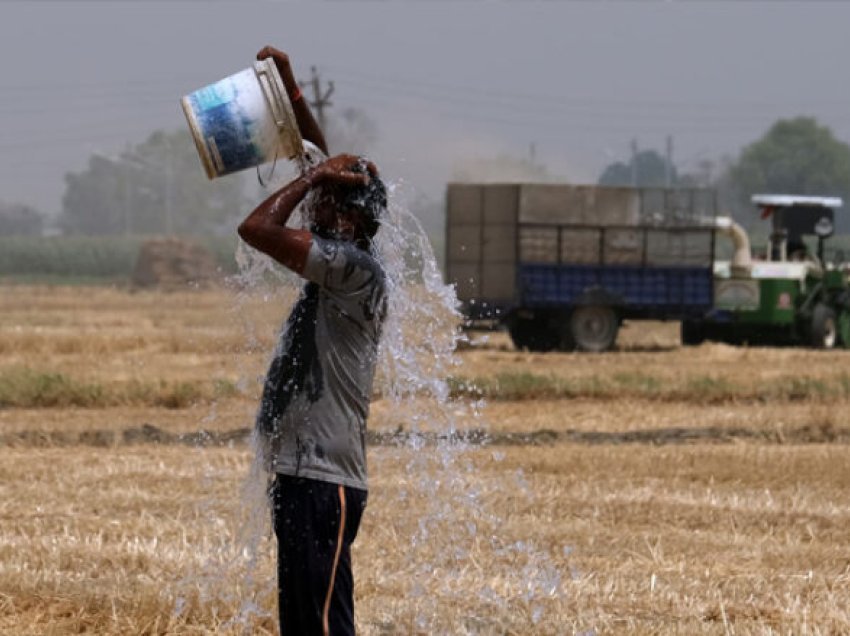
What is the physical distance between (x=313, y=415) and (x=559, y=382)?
Result: 40.9ft

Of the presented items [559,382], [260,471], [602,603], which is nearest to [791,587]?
[602,603]

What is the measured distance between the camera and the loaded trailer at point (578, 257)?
25.3 m

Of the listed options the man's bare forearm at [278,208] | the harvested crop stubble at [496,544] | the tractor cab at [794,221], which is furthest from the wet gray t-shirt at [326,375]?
the tractor cab at [794,221]

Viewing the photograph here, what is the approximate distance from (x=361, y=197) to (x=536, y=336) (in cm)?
2113

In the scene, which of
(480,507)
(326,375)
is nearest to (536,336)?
(480,507)

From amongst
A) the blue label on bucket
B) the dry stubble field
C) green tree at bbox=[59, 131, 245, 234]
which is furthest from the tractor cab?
green tree at bbox=[59, 131, 245, 234]

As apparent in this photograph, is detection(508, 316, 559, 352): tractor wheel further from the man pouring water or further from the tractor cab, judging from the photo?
the man pouring water

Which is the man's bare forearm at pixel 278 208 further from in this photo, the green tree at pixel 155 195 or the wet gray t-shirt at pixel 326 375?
the green tree at pixel 155 195

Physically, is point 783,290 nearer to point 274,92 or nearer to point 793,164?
point 274,92

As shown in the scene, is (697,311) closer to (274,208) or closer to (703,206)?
(703,206)

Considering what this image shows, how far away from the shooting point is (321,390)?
5.09 m

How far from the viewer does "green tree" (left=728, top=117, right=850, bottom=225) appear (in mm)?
89500

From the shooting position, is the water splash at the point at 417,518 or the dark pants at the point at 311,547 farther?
the water splash at the point at 417,518

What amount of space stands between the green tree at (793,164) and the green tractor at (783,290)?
58.0 metres
